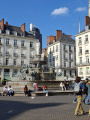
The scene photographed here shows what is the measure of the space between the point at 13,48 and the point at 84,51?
882 inches

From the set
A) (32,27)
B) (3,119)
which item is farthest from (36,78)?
(32,27)

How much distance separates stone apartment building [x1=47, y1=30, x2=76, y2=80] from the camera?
6625cm

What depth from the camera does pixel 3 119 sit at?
7332mm

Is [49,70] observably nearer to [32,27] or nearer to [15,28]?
[15,28]

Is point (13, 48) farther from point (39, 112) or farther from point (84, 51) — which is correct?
point (39, 112)

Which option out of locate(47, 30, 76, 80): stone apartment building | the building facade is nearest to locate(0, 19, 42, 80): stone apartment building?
locate(47, 30, 76, 80): stone apartment building

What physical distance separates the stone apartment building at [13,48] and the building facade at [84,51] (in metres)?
13.5

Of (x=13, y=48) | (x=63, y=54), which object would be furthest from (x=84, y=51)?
(x=13, y=48)

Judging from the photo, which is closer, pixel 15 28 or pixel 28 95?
pixel 28 95

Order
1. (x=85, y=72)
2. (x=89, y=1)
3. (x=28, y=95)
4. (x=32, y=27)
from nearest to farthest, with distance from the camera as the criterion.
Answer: (x=28, y=95) < (x=85, y=72) < (x=89, y=1) < (x=32, y=27)

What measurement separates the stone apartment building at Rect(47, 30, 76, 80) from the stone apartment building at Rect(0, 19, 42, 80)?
29.3 feet

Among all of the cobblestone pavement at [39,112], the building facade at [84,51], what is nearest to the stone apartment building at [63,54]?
the building facade at [84,51]

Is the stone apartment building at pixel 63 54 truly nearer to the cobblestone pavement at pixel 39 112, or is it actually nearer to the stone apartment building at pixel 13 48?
the stone apartment building at pixel 13 48

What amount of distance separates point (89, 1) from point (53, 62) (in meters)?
32.7
